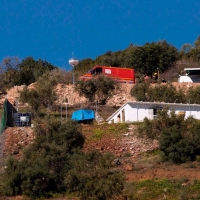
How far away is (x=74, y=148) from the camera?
34812 mm

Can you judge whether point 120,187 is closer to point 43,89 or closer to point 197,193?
point 197,193

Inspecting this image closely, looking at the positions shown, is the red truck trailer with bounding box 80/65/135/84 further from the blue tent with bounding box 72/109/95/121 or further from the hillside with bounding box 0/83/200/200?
the hillside with bounding box 0/83/200/200

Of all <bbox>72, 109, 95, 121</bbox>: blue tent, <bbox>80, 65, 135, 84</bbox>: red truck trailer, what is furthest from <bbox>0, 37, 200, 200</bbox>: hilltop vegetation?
<bbox>80, 65, 135, 84</bbox>: red truck trailer

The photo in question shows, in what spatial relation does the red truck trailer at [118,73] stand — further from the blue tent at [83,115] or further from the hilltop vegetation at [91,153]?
the blue tent at [83,115]

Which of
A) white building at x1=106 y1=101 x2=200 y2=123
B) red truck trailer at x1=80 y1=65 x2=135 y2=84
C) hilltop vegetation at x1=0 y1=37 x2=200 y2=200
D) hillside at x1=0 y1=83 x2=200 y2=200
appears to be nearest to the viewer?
hilltop vegetation at x1=0 y1=37 x2=200 y2=200

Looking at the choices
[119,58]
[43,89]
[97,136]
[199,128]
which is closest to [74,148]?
[97,136]

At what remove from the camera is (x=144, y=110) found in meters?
42.1

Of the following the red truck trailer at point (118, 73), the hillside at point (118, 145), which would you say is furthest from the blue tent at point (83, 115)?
the red truck trailer at point (118, 73)

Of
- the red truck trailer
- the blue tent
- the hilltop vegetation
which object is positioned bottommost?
the hilltop vegetation

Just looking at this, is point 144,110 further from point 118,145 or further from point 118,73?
point 118,73

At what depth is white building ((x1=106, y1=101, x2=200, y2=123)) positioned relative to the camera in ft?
136

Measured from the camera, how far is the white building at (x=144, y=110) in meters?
41.3

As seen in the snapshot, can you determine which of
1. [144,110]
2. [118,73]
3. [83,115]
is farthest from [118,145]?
A: [118,73]

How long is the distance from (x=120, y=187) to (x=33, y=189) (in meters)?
6.07
